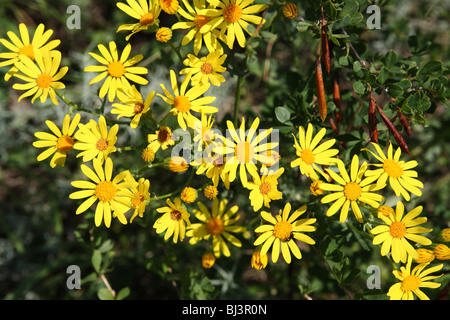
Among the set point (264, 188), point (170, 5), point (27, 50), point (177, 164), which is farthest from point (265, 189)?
point (27, 50)

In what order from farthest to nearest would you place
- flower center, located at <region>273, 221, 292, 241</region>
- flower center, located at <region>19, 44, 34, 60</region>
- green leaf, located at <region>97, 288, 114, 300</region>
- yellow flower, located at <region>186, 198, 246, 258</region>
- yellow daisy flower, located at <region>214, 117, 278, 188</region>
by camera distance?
green leaf, located at <region>97, 288, 114, 300</region> → yellow flower, located at <region>186, 198, 246, 258</region> → flower center, located at <region>19, 44, 34, 60</region> → flower center, located at <region>273, 221, 292, 241</region> → yellow daisy flower, located at <region>214, 117, 278, 188</region>

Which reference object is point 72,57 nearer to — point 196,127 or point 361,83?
point 196,127

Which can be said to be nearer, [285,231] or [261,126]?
[285,231]

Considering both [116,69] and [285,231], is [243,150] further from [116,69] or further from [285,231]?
[116,69]

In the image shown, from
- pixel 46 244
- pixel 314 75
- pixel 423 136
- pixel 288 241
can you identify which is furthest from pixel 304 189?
pixel 46 244

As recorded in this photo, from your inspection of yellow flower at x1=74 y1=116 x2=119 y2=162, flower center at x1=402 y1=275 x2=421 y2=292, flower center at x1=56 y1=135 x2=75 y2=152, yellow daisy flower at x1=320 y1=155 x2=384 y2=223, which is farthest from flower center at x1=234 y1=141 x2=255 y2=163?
flower center at x1=402 y1=275 x2=421 y2=292

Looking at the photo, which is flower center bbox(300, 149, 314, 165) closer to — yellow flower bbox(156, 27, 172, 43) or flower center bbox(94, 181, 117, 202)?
yellow flower bbox(156, 27, 172, 43)

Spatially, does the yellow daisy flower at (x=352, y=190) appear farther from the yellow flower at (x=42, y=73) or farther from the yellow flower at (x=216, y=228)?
the yellow flower at (x=42, y=73)
